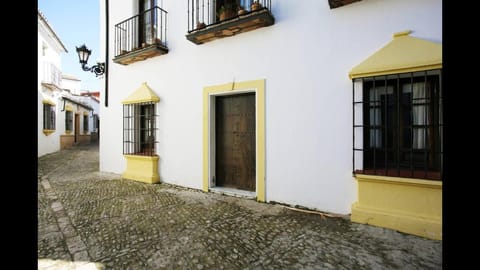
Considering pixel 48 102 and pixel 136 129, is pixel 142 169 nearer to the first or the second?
pixel 136 129

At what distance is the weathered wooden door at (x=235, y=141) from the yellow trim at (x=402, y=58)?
6.61ft

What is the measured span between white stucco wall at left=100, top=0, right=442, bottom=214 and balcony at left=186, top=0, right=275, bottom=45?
0.17m

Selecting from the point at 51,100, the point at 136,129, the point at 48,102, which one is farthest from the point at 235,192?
the point at 51,100

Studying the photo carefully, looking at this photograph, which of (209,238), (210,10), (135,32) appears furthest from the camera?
(135,32)

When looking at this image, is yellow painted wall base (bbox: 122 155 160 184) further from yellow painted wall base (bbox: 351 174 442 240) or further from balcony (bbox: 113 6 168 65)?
yellow painted wall base (bbox: 351 174 442 240)

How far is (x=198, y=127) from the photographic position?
5.15 metres

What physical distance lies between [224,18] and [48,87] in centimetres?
1103

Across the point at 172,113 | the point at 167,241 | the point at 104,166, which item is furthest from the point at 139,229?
the point at 104,166

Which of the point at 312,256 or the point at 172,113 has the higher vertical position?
Answer: the point at 172,113

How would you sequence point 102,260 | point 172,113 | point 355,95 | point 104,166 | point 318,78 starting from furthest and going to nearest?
1. point 104,166
2. point 172,113
3. point 318,78
4. point 355,95
5. point 102,260

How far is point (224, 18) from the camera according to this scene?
4523 millimetres

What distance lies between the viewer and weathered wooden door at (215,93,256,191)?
4.69m

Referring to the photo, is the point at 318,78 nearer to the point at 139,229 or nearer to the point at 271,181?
the point at 271,181
